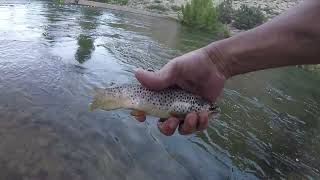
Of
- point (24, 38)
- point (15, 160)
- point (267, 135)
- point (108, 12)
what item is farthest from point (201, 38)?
point (15, 160)

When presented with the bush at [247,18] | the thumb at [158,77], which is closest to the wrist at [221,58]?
the thumb at [158,77]

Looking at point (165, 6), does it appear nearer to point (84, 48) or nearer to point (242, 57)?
point (84, 48)

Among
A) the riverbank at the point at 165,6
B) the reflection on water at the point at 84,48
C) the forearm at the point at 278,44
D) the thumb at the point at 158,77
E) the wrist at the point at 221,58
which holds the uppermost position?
the forearm at the point at 278,44

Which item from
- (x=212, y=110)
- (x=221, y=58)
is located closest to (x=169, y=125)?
(x=212, y=110)

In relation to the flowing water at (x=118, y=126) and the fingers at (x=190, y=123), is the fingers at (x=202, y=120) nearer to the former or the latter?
the fingers at (x=190, y=123)

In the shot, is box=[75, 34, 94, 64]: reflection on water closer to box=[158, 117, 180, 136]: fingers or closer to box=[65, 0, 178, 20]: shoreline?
box=[158, 117, 180, 136]: fingers

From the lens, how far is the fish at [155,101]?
4.89 metres

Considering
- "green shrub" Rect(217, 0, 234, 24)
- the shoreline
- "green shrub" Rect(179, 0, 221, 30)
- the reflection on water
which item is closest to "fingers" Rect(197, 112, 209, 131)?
the reflection on water

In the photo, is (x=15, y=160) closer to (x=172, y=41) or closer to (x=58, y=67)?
(x=58, y=67)

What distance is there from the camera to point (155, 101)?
4961 mm

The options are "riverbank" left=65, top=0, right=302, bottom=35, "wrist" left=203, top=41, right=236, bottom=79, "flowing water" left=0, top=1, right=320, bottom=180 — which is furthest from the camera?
"riverbank" left=65, top=0, right=302, bottom=35

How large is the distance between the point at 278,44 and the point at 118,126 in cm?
897

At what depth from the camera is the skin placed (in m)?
3.23

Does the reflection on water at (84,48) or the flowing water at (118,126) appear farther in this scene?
the reflection on water at (84,48)
